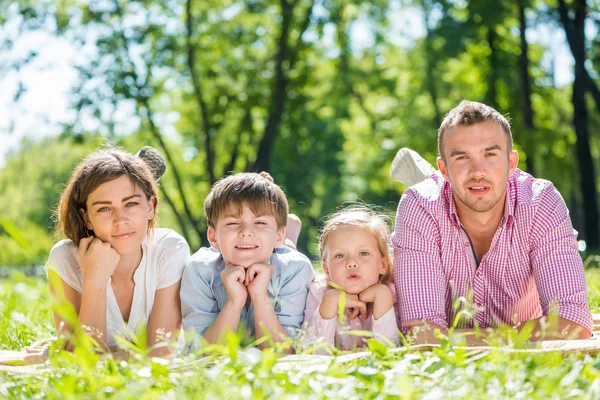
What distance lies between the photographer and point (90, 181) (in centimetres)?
366

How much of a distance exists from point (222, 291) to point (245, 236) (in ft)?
1.15

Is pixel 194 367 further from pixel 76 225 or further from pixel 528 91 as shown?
pixel 528 91

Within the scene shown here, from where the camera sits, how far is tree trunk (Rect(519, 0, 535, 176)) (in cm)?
1547

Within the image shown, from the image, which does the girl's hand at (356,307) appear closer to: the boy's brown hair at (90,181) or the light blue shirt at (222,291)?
the light blue shirt at (222,291)

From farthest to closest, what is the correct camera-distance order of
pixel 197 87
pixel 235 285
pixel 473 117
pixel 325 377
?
pixel 197 87 → pixel 473 117 → pixel 235 285 → pixel 325 377

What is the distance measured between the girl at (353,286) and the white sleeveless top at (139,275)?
0.75 m

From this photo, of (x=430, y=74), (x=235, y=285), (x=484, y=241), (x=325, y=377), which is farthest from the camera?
(x=430, y=74)

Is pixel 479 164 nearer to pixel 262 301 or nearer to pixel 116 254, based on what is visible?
pixel 262 301

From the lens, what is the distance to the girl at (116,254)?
3.55 meters

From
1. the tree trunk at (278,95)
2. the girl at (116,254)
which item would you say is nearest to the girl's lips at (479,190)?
the girl at (116,254)

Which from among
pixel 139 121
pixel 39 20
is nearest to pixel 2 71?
pixel 39 20

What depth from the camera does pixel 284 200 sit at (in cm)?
385

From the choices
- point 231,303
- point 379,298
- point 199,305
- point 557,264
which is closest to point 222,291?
point 199,305

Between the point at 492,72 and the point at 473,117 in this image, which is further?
the point at 492,72
